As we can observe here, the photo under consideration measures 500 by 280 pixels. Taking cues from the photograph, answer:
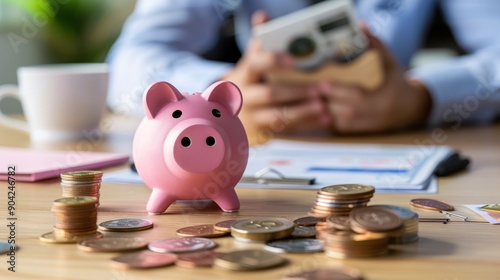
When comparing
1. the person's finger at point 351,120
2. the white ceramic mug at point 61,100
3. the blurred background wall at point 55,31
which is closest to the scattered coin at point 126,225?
the white ceramic mug at point 61,100

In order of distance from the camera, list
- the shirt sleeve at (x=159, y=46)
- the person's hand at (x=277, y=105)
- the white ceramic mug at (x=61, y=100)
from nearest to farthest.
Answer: the white ceramic mug at (x=61, y=100) → the person's hand at (x=277, y=105) → the shirt sleeve at (x=159, y=46)

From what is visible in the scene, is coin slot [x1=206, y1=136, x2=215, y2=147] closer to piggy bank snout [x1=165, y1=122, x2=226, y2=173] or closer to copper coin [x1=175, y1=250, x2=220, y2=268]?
piggy bank snout [x1=165, y1=122, x2=226, y2=173]

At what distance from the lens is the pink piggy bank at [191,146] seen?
594 millimetres

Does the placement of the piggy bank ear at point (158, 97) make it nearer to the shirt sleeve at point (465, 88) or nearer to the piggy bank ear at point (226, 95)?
the piggy bank ear at point (226, 95)

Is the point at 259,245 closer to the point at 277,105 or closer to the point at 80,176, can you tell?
the point at 80,176

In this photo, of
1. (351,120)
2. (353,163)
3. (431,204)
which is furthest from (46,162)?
(351,120)

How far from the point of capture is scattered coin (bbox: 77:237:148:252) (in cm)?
49

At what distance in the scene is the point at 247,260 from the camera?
45cm

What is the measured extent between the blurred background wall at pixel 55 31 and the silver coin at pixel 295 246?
2507 mm

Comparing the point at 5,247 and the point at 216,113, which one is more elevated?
the point at 216,113

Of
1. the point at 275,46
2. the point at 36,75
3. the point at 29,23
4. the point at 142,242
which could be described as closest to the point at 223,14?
the point at 275,46

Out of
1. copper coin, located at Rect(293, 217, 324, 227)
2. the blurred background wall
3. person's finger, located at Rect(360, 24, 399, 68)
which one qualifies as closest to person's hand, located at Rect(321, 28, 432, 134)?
person's finger, located at Rect(360, 24, 399, 68)

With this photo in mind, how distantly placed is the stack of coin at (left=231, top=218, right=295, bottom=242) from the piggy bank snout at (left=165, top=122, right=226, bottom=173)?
78 millimetres

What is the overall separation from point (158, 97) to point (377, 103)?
0.78 m
